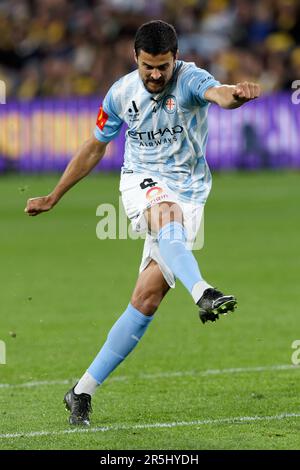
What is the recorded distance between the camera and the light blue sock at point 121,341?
6844 mm

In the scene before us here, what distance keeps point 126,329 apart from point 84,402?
1.56 feet

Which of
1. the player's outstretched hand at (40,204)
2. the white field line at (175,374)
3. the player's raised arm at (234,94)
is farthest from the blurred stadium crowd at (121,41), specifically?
the player's raised arm at (234,94)

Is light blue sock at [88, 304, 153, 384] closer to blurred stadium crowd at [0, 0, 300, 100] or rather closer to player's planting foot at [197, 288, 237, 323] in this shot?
player's planting foot at [197, 288, 237, 323]

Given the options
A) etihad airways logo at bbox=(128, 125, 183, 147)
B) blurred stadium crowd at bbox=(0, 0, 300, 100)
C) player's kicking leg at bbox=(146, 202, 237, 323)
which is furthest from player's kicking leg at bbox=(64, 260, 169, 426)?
blurred stadium crowd at bbox=(0, 0, 300, 100)

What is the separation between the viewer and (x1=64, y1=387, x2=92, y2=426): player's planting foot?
6707 mm

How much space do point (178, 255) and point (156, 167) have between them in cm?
74

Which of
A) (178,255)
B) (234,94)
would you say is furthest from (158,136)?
(234,94)

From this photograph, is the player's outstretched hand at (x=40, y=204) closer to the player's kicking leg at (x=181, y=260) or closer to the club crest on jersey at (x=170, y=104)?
the player's kicking leg at (x=181, y=260)

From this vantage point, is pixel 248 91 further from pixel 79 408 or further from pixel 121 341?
pixel 79 408

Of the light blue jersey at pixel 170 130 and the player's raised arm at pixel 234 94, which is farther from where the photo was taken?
the light blue jersey at pixel 170 130

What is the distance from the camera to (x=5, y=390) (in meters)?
7.88

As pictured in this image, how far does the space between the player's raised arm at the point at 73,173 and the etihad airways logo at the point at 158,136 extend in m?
0.37
